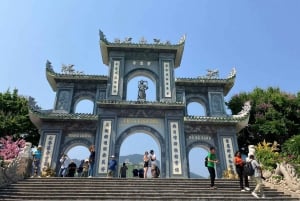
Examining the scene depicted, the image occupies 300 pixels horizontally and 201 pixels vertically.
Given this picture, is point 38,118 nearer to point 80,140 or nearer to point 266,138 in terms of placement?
point 80,140

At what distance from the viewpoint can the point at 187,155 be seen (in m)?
18.3

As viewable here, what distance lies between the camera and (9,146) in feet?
70.2

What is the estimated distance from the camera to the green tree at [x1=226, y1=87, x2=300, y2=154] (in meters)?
23.3

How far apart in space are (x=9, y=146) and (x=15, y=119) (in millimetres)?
2432

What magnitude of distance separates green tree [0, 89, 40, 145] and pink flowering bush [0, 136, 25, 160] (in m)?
0.76

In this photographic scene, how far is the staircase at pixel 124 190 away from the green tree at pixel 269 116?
42.9 feet

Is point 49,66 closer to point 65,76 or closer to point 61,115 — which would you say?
point 65,76

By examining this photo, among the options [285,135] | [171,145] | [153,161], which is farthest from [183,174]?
[285,135]

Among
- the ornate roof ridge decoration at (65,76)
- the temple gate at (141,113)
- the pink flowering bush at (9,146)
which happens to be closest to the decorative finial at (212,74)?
the temple gate at (141,113)

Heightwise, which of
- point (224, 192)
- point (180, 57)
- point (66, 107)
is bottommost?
point (224, 192)

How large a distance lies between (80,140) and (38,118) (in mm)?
2877

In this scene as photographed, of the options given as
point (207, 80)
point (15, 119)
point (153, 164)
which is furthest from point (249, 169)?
point (15, 119)

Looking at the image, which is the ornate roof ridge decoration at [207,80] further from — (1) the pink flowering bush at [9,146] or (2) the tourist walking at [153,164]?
(1) the pink flowering bush at [9,146]

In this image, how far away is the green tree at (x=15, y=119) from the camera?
22734 millimetres
